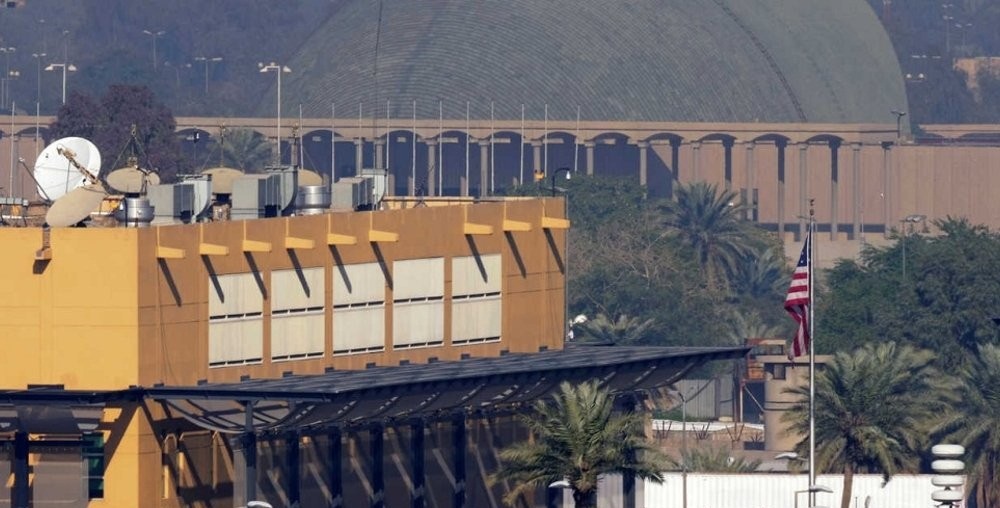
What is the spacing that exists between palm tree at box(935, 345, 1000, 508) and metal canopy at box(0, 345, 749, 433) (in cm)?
2222

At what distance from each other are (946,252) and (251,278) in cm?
9304

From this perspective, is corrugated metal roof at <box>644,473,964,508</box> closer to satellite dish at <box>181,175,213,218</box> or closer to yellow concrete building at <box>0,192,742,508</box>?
yellow concrete building at <box>0,192,742,508</box>

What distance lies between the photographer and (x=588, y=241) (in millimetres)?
193625

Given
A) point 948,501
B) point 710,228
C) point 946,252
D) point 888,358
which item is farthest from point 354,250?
point 710,228

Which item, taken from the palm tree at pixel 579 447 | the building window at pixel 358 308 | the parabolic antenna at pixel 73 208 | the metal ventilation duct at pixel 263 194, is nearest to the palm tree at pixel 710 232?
the metal ventilation duct at pixel 263 194

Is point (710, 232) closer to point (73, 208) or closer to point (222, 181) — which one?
point (222, 181)

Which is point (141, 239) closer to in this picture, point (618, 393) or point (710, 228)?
point (618, 393)

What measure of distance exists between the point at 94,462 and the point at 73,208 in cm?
580

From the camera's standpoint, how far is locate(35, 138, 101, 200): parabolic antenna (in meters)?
80.5

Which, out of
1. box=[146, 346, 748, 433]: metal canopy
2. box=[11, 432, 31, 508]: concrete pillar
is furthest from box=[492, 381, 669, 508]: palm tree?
box=[11, 432, 31, 508]: concrete pillar

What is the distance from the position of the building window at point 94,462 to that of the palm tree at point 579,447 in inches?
439

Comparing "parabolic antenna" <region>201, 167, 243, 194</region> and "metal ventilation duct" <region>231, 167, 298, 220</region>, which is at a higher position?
"parabolic antenna" <region>201, 167, 243, 194</region>

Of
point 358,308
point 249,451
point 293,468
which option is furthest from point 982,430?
point 249,451

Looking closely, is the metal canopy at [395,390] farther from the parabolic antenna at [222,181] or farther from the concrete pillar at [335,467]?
the parabolic antenna at [222,181]
